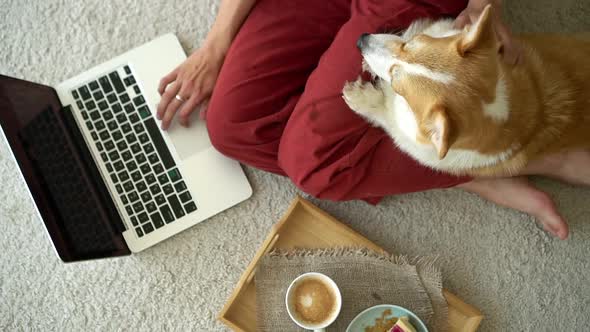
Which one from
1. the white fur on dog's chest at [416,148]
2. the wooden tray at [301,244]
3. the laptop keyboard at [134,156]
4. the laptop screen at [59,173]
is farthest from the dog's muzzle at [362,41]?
the laptop screen at [59,173]

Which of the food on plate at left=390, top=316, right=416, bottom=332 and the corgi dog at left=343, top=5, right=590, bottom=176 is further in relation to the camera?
the food on plate at left=390, top=316, right=416, bottom=332

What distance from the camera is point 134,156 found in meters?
1.18


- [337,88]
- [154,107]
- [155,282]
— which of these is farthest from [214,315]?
[337,88]

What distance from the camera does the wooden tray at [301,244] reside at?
45.0 inches

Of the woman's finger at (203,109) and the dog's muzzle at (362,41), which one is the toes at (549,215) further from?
the woman's finger at (203,109)

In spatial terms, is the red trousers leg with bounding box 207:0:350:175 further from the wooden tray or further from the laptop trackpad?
the wooden tray

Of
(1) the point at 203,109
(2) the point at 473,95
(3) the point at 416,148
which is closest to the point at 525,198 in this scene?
(3) the point at 416,148

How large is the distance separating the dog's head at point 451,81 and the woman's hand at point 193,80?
518mm

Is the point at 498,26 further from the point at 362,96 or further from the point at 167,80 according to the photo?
the point at 167,80

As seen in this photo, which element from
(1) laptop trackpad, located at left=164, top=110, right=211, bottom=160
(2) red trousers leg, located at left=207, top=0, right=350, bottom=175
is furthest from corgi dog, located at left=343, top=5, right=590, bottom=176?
(1) laptop trackpad, located at left=164, top=110, right=211, bottom=160

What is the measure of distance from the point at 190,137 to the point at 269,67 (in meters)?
0.31

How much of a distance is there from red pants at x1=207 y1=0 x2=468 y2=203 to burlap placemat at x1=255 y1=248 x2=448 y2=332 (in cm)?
20

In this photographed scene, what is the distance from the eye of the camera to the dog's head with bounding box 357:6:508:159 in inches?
29.5

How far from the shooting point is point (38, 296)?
128cm
